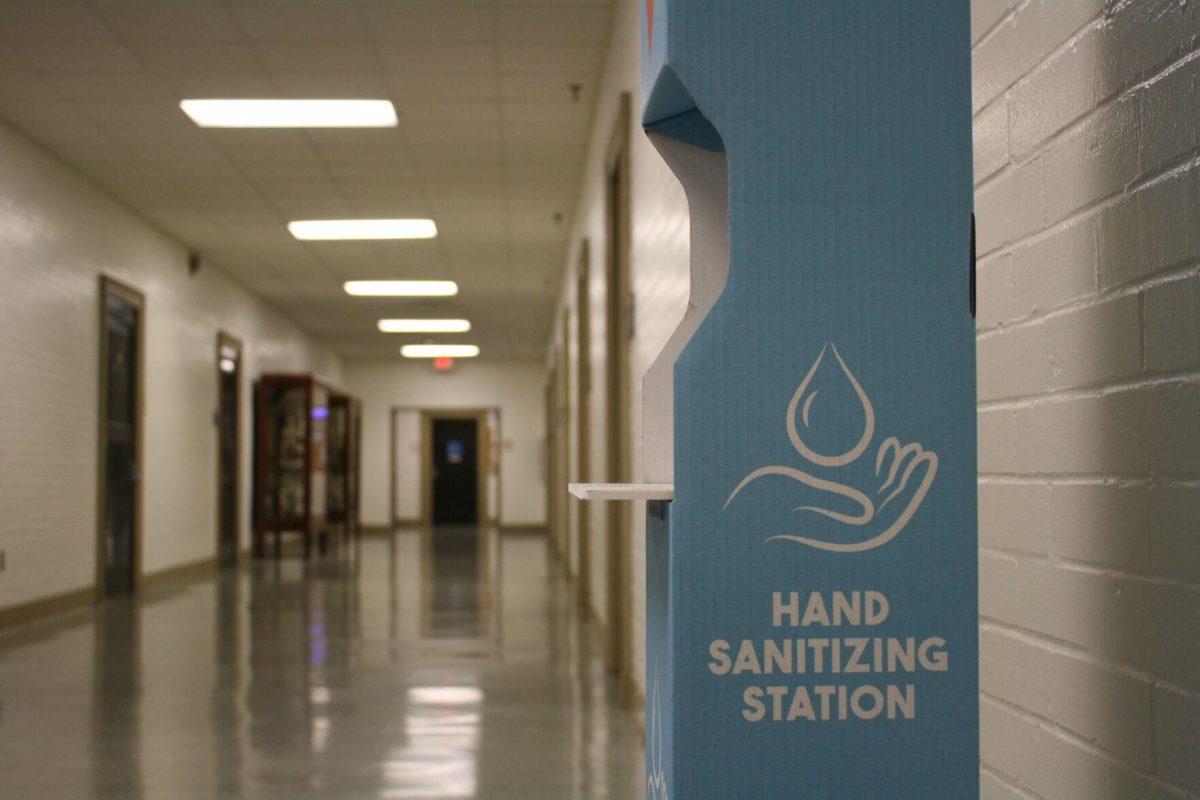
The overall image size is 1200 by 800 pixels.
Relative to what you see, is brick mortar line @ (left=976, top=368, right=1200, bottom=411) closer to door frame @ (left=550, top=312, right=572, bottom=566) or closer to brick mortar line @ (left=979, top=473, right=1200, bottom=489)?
brick mortar line @ (left=979, top=473, right=1200, bottom=489)

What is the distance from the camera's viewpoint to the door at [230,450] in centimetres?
1283

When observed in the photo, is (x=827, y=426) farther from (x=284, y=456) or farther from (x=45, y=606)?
(x=284, y=456)

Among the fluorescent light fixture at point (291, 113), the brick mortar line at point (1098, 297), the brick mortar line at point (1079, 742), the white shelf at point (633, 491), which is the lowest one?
the brick mortar line at point (1079, 742)

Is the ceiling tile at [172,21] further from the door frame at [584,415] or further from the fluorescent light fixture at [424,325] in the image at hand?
the fluorescent light fixture at [424,325]

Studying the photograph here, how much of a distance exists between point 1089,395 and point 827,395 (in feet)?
1.13

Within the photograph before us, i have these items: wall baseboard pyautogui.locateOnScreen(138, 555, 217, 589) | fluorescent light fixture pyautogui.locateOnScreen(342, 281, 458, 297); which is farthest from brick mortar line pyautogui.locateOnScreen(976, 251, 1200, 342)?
fluorescent light fixture pyautogui.locateOnScreen(342, 281, 458, 297)

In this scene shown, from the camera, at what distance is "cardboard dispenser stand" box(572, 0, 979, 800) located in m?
1.37

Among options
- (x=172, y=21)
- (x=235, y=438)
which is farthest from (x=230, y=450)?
(x=172, y=21)

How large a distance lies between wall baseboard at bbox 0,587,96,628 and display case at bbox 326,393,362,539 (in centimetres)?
898

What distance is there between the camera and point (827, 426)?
1.39m

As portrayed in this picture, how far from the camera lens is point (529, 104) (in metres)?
6.86

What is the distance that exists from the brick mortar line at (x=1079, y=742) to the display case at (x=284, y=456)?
12447 mm

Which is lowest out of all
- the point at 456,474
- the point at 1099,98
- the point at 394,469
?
the point at 456,474

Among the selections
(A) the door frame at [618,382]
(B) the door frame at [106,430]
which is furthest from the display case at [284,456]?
(A) the door frame at [618,382]
